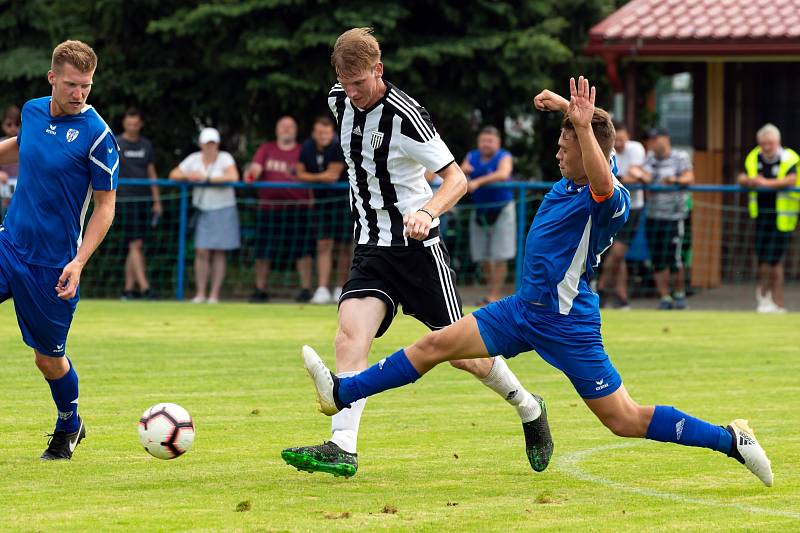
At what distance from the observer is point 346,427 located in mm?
7430

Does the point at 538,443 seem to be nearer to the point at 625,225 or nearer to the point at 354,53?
the point at 354,53

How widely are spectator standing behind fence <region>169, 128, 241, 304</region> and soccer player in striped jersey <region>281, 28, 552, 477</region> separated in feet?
32.6

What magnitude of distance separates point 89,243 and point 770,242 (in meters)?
11.6

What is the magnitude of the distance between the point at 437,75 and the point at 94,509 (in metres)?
13.8

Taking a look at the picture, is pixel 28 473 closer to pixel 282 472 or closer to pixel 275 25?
pixel 282 472

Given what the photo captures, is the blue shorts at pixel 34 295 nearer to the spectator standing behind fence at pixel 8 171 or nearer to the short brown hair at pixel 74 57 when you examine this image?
the short brown hair at pixel 74 57

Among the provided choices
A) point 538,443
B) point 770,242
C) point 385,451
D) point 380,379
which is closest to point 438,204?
point 380,379

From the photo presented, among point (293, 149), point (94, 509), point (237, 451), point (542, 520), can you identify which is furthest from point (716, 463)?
point (293, 149)

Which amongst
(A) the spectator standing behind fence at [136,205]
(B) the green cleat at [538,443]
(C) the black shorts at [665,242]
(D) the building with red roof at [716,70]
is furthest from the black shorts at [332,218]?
(B) the green cleat at [538,443]

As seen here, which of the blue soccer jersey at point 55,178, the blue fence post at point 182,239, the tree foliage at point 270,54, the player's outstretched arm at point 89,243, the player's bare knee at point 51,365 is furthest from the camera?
the tree foliage at point 270,54

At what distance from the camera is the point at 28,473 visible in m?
7.39

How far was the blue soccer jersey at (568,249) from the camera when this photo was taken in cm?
697

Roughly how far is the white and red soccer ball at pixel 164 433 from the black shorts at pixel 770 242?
11.4 m

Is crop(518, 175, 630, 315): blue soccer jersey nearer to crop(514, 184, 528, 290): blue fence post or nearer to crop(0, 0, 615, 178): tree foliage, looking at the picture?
crop(514, 184, 528, 290): blue fence post
